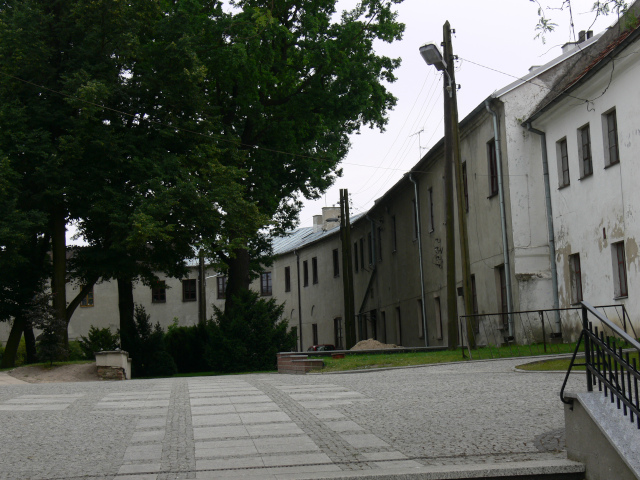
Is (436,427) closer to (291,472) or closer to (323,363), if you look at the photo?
(291,472)

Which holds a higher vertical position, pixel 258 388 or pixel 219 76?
pixel 219 76

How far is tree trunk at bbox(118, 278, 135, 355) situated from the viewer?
98.9 ft

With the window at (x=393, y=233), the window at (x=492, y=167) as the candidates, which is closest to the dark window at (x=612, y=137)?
the window at (x=492, y=167)

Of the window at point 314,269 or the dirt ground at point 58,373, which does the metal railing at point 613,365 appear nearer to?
the dirt ground at point 58,373

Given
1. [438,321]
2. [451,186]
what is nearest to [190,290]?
[438,321]

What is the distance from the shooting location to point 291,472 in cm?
661

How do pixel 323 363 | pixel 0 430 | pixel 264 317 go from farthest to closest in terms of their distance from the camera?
pixel 264 317 → pixel 323 363 → pixel 0 430

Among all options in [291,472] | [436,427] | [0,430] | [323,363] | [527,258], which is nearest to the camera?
[291,472]

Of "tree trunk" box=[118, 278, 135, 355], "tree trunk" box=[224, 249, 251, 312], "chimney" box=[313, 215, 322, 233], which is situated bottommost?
"tree trunk" box=[118, 278, 135, 355]

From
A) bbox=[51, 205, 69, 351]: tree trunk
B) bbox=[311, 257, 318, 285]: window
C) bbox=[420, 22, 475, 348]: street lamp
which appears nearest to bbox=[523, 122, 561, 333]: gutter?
bbox=[420, 22, 475, 348]: street lamp

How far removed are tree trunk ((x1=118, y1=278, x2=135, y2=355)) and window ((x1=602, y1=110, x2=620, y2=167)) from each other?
16625 millimetres

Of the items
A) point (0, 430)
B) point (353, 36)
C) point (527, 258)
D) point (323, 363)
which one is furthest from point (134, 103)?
point (0, 430)

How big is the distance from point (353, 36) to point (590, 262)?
12.8 meters

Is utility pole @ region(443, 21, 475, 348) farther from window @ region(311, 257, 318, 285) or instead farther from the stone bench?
window @ region(311, 257, 318, 285)
